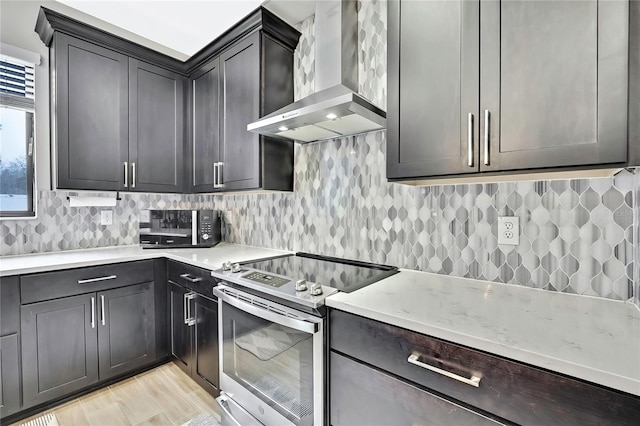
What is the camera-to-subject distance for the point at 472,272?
1.42m

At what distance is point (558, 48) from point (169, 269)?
256 cm

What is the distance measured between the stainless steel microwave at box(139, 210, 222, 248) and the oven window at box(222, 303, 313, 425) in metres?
1.02

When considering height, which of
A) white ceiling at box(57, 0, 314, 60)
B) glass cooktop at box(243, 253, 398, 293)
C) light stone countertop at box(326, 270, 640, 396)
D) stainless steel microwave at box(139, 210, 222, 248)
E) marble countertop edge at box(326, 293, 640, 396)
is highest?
white ceiling at box(57, 0, 314, 60)

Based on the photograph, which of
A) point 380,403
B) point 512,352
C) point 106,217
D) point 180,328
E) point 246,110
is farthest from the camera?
point 106,217

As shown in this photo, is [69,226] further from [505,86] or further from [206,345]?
[505,86]

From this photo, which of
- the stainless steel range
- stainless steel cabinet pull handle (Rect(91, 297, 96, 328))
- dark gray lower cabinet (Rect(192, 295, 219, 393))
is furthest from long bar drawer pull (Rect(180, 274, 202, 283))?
stainless steel cabinet pull handle (Rect(91, 297, 96, 328))

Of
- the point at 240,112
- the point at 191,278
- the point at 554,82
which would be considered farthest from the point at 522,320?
the point at 240,112

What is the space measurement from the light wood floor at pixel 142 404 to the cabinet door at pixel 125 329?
140mm

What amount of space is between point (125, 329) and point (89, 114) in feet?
5.35

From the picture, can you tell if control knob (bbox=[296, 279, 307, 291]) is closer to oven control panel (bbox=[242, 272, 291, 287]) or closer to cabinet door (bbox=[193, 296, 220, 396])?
oven control panel (bbox=[242, 272, 291, 287])

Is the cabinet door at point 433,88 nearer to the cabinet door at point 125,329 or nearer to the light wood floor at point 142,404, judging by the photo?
the light wood floor at point 142,404

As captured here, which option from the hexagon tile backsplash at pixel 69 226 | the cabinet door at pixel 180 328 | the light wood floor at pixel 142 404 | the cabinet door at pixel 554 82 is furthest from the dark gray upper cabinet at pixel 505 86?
the hexagon tile backsplash at pixel 69 226

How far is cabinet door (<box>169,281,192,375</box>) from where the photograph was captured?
2084 mm

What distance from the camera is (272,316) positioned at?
1.35 m
